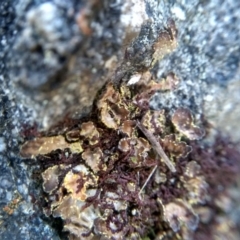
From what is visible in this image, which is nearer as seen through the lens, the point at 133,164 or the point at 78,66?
the point at 78,66

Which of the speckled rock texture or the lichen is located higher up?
the speckled rock texture

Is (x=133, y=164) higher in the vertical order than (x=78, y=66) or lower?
lower

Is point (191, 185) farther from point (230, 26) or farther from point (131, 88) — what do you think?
point (230, 26)

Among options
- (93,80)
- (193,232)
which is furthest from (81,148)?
(193,232)

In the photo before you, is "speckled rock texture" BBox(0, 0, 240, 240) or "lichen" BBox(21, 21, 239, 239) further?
"lichen" BBox(21, 21, 239, 239)
